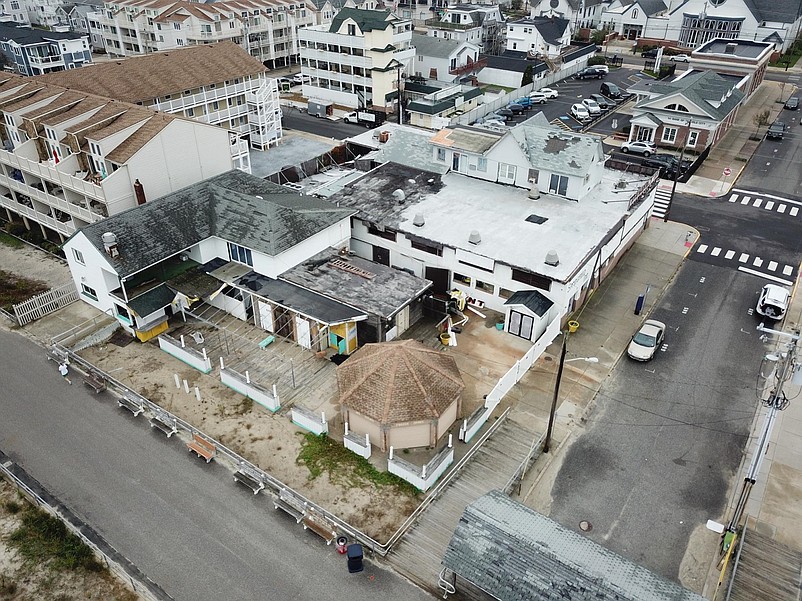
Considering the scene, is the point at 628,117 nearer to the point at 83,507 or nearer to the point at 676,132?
the point at 676,132

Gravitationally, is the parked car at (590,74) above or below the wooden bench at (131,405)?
above

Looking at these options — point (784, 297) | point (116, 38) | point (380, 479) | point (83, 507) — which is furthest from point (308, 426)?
point (116, 38)

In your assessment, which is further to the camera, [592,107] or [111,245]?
[592,107]

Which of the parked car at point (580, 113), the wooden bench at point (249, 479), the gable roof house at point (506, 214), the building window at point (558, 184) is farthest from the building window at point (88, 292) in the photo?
the parked car at point (580, 113)

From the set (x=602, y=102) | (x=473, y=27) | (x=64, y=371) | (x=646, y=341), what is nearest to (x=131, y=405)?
(x=64, y=371)

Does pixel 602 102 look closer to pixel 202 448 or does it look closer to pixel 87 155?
pixel 87 155

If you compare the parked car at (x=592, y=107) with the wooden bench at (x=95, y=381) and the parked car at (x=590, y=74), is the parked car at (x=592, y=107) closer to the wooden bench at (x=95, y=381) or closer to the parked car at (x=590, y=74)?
the parked car at (x=590, y=74)
